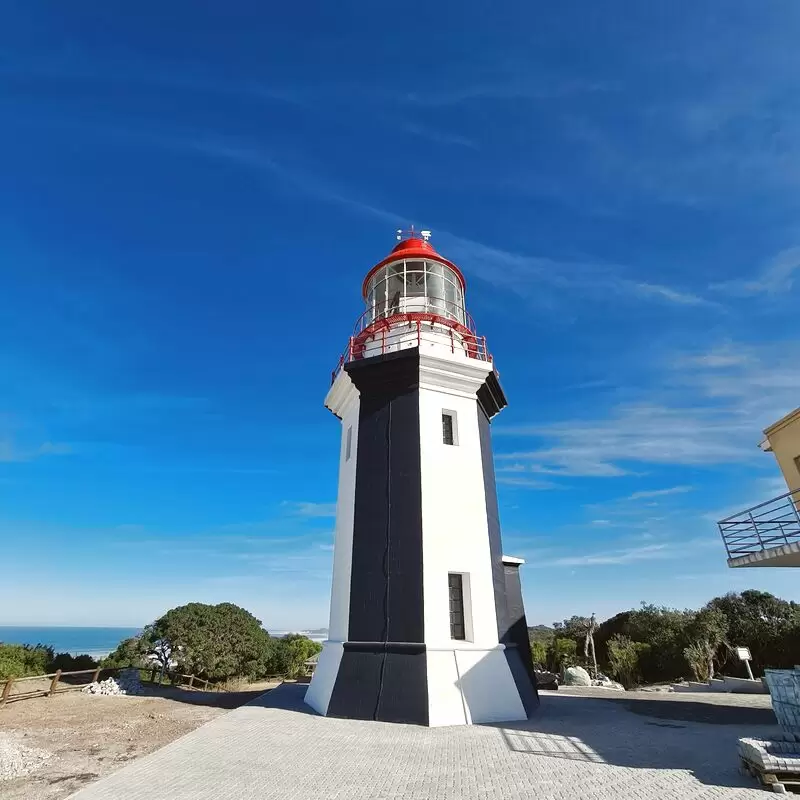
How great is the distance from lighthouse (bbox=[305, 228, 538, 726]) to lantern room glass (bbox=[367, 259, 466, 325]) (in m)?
0.07

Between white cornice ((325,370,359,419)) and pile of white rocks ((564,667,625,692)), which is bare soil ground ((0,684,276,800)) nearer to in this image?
white cornice ((325,370,359,419))

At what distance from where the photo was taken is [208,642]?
23047 millimetres

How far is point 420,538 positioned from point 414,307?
7002 millimetres

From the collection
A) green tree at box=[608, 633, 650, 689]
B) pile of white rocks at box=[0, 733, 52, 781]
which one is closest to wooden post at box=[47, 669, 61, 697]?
pile of white rocks at box=[0, 733, 52, 781]

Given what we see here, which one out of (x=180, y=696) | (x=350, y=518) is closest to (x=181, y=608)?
(x=180, y=696)

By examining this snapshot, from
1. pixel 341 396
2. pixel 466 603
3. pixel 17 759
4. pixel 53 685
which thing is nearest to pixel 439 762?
pixel 466 603

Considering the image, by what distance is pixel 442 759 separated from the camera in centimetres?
784

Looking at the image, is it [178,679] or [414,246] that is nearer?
[414,246]

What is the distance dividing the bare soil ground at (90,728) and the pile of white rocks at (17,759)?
0.14 meters

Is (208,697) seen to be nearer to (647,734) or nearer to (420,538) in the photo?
(420,538)

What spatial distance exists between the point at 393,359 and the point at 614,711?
10.7m

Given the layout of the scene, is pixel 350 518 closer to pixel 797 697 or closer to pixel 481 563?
pixel 481 563

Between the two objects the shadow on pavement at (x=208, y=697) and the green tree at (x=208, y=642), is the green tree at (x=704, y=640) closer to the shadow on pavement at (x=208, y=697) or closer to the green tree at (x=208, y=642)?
the shadow on pavement at (x=208, y=697)

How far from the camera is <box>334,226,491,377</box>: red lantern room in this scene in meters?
14.2
